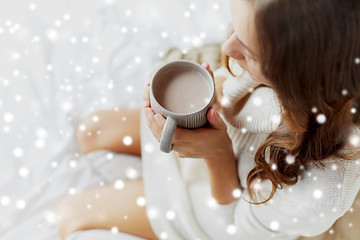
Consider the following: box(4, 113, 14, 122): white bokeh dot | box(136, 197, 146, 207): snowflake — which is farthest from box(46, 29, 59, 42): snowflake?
box(136, 197, 146, 207): snowflake


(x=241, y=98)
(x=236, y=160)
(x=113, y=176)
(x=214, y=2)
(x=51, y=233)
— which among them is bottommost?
(x=51, y=233)

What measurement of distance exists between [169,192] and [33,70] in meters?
0.67

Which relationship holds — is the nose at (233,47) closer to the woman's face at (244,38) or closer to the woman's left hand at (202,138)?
the woman's face at (244,38)

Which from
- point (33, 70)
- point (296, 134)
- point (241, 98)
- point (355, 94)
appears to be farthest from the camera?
point (33, 70)

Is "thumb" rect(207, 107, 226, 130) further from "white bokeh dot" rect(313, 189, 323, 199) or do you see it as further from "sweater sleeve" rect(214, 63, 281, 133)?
"white bokeh dot" rect(313, 189, 323, 199)

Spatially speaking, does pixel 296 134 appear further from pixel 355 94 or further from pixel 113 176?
pixel 113 176

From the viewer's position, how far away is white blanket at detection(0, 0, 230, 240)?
3.39 ft

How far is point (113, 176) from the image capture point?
1.01 m

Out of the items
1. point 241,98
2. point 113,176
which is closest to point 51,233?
point 113,176

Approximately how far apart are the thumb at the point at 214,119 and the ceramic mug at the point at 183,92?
0.01 metres

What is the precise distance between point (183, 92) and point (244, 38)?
0.17 metres

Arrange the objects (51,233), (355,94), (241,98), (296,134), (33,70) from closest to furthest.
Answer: (355,94), (296,134), (241,98), (51,233), (33,70)

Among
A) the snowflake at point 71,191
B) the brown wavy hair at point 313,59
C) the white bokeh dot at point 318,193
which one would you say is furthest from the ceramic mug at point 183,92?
the snowflake at point 71,191

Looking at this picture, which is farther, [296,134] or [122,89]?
[122,89]
